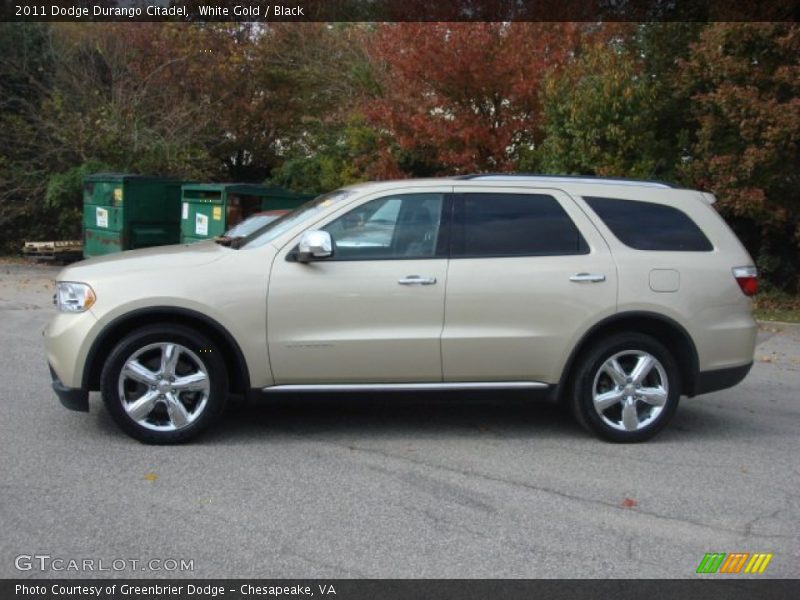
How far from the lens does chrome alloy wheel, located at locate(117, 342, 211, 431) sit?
5758mm

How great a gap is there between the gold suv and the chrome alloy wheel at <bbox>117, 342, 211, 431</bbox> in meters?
0.01

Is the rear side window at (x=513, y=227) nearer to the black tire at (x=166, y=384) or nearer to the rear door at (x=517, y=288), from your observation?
the rear door at (x=517, y=288)

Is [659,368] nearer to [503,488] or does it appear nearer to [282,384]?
[503,488]

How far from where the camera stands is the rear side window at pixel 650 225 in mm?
6234

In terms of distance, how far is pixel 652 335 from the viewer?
632cm

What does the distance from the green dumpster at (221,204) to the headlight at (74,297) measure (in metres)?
8.25

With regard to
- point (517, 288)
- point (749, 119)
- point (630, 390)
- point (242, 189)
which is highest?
point (749, 119)

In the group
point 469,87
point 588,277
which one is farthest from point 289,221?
point 469,87

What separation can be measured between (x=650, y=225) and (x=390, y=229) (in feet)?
6.02

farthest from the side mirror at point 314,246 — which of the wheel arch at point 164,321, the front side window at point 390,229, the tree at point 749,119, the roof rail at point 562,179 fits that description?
the tree at point 749,119

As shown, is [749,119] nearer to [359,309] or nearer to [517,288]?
[517,288]

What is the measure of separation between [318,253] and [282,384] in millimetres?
Answer: 892

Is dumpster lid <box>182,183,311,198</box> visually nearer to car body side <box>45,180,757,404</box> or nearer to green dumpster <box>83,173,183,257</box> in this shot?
green dumpster <box>83,173,183,257</box>

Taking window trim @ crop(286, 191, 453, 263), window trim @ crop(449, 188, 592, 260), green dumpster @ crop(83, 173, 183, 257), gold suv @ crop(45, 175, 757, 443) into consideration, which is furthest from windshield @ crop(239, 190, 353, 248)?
green dumpster @ crop(83, 173, 183, 257)
